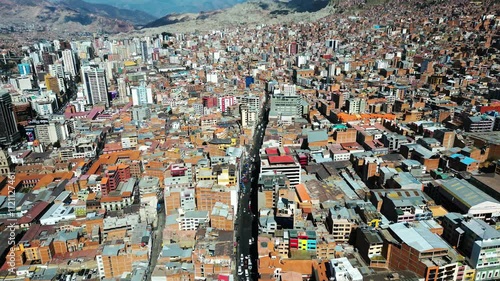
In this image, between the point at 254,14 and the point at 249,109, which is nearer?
the point at 249,109

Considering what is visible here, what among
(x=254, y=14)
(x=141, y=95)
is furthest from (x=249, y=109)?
(x=254, y=14)

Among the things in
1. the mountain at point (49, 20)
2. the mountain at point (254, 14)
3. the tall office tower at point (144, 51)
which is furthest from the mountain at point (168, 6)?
the tall office tower at point (144, 51)

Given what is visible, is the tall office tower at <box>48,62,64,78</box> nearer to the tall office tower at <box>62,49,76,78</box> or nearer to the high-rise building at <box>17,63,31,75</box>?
the tall office tower at <box>62,49,76,78</box>

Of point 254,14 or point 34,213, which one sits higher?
point 254,14

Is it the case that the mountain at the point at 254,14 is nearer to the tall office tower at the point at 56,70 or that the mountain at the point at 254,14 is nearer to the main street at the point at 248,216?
the tall office tower at the point at 56,70

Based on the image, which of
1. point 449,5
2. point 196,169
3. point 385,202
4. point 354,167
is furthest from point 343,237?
point 449,5

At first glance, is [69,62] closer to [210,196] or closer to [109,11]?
[210,196]

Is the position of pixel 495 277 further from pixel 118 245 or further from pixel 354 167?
pixel 118 245
